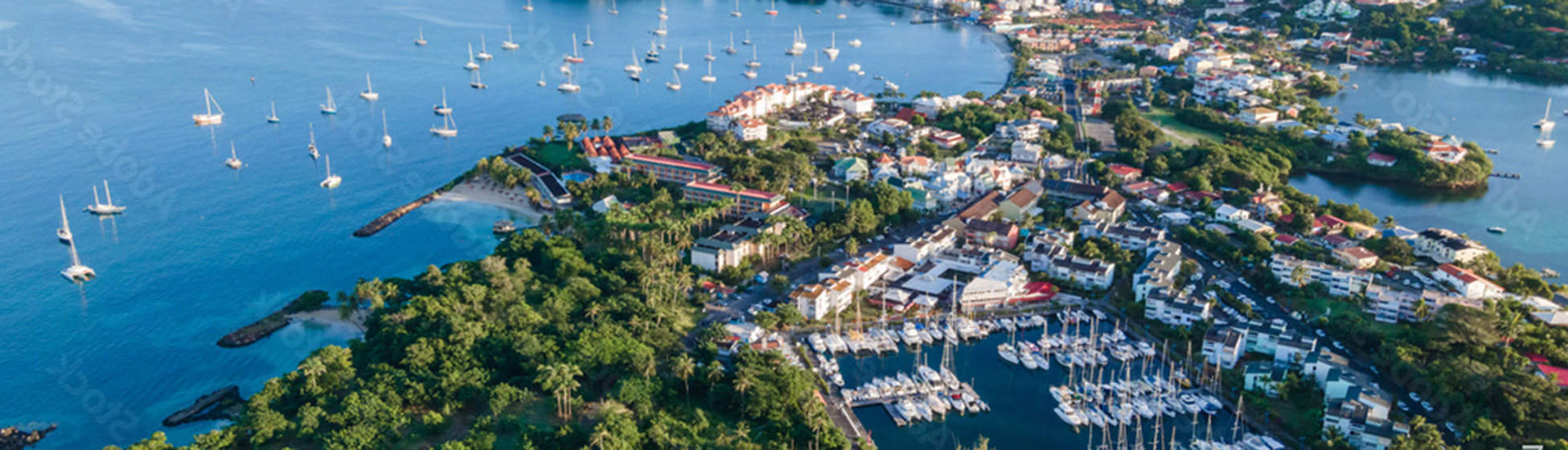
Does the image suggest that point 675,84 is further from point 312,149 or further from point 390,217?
point 390,217

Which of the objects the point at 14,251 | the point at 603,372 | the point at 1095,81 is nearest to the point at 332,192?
the point at 14,251

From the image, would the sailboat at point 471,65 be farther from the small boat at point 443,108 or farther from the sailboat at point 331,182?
the sailboat at point 331,182

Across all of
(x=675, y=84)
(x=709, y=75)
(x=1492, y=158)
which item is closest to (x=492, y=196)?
(x=675, y=84)

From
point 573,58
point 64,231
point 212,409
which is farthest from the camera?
point 573,58

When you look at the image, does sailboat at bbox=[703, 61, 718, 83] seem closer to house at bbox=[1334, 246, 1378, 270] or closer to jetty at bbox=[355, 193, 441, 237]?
jetty at bbox=[355, 193, 441, 237]

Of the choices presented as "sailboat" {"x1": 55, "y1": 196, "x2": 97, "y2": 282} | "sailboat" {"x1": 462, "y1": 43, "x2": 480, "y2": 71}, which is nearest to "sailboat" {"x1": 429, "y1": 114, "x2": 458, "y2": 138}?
"sailboat" {"x1": 462, "y1": 43, "x2": 480, "y2": 71}

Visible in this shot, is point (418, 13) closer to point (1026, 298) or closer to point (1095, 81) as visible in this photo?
point (1095, 81)
